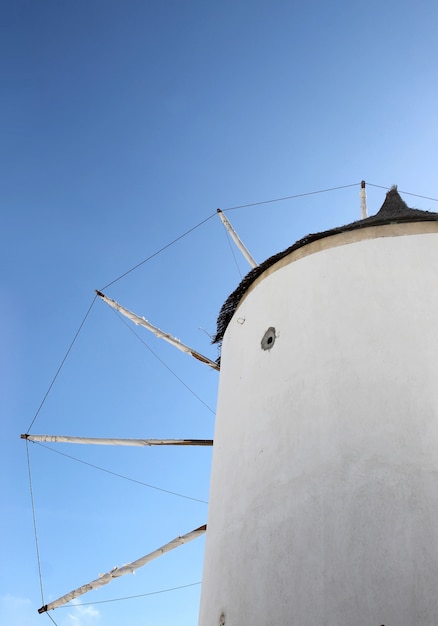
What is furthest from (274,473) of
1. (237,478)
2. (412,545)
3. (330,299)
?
(330,299)

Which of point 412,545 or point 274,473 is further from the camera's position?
point 274,473

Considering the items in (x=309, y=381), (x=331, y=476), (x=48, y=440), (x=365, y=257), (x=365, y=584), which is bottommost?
(x=365, y=584)

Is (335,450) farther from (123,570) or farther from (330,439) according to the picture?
(123,570)

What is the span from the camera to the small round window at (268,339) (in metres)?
7.03

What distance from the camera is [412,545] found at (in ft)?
15.7

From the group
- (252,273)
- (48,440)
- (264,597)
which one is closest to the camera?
(264,597)

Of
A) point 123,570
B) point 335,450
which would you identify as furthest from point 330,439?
point 123,570

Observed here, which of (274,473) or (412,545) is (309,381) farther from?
(412,545)

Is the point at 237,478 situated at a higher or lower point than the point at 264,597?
higher

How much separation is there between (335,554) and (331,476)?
0.66 metres

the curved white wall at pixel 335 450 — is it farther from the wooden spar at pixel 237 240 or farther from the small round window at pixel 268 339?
the wooden spar at pixel 237 240

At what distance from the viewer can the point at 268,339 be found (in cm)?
712

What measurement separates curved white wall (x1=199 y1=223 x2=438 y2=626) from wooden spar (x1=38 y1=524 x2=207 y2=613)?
1.53 meters

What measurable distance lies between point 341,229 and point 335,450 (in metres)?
2.83
